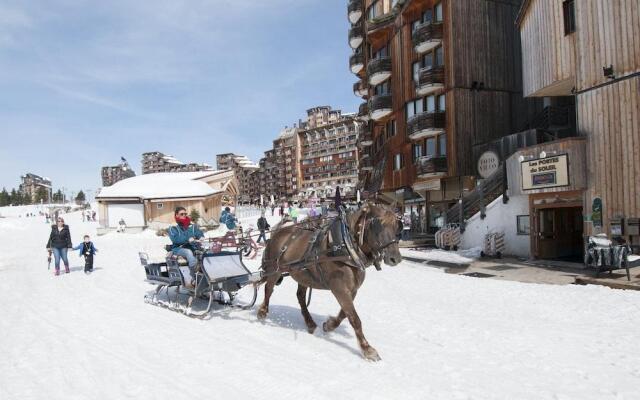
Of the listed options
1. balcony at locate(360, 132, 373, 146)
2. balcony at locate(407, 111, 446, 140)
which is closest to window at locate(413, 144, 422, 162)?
balcony at locate(407, 111, 446, 140)

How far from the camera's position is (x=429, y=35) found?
28219 millimetres

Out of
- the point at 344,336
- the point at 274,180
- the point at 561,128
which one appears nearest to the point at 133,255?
the point at 344,336

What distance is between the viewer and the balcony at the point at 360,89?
4479 cm

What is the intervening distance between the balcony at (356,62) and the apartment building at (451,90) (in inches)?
379

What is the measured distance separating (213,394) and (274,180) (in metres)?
126

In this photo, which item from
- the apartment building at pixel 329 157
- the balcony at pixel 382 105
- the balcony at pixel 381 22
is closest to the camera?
the balcony at pixel 381 22

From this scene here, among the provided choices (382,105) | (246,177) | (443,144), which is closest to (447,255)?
(443,144)

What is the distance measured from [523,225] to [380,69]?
19.3m

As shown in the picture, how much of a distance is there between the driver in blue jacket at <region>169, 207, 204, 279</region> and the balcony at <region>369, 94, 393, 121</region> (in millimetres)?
26938

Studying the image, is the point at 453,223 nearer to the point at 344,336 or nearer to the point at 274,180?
the point at 344,336

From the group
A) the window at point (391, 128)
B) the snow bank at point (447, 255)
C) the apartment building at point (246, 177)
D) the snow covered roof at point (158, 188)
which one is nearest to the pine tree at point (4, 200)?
the apartment building at point (246, 177)

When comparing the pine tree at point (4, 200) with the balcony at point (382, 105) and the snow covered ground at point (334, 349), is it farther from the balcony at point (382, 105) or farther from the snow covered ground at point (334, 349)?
the snow covered ground at point (334, 349)

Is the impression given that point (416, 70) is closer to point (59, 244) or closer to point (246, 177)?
point (59, 244)

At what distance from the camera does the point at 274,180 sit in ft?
426
